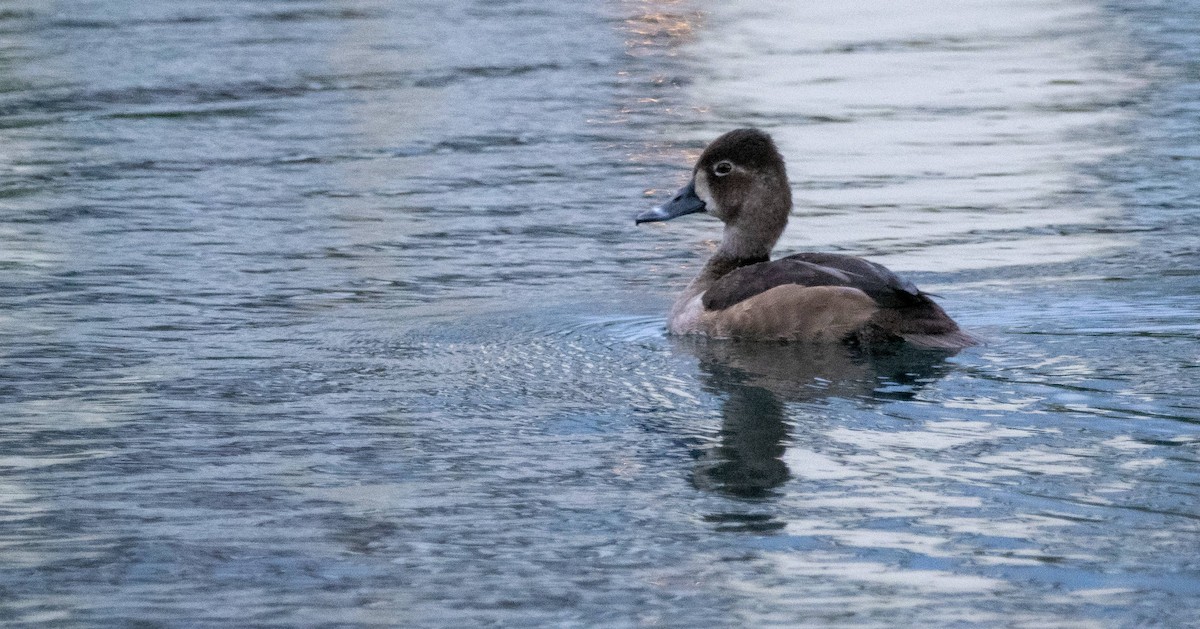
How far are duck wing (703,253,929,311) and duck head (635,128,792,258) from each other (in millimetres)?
543

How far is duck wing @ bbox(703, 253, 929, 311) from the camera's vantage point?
9008mm

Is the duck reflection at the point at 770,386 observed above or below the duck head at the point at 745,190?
below

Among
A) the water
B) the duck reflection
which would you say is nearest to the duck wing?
the duck reflection

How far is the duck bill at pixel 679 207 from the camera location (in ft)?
34.0

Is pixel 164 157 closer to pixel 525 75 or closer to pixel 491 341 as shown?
pixel 525 75

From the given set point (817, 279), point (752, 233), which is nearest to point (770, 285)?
point (817, 279)

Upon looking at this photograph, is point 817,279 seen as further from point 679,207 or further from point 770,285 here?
point 679,207

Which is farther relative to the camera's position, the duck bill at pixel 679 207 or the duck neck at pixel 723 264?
the duck bill at pixel 679 207

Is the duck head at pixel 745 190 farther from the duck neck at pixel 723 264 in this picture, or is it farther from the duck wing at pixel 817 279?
A: the duck wing at pixel 817 279

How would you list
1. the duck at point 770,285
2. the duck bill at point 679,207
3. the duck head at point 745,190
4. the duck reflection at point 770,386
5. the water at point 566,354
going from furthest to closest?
the duck bill at point 679,207 < the duck head at point 745,190 < the duck at point 770,285 < the duck reflection at point 770,386 < the water at point 566,354

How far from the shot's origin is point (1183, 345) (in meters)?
8.91

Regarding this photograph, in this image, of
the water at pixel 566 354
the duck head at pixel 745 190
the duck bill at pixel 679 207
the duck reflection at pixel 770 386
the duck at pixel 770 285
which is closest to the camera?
the water at pixel 566 354

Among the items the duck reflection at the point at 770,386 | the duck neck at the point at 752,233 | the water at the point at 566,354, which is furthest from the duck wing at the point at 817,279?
the duck neck at the point at 752,233

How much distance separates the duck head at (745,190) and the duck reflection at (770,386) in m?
0.97
